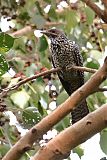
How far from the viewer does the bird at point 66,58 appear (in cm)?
247

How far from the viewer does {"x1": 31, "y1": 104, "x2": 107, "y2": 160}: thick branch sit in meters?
1.12

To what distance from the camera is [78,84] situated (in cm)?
257

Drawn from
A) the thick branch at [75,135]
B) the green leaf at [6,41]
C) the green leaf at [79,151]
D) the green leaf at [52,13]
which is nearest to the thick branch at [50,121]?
the thick branch at [75,135]

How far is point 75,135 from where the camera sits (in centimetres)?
112

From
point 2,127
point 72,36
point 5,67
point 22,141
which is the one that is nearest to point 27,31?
point 72,36

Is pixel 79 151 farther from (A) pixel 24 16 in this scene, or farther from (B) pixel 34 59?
(A) pixel 24 16

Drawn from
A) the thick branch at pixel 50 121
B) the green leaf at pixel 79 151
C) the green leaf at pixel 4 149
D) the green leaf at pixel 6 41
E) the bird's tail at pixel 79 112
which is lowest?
the thick branch at pixel 50 121

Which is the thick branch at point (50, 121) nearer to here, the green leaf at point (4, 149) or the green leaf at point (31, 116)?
the green leaf at point (31, 116)

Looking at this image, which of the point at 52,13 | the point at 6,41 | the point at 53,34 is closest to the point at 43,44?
the point at 53,34

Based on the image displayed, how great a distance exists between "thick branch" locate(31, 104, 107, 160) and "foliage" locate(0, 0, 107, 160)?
0.39 metres

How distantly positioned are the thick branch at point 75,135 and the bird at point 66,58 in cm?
130

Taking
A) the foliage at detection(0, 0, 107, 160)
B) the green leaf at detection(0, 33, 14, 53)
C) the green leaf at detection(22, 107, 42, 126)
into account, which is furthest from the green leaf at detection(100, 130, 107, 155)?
the green leaf at detection(0, 33, 14, 53)

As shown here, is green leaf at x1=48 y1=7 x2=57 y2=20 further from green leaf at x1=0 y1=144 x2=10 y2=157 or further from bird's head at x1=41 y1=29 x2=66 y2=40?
green leaf at x1=0 y1=144 x2=10 y2=157

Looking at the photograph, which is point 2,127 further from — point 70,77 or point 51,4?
point 51,4
